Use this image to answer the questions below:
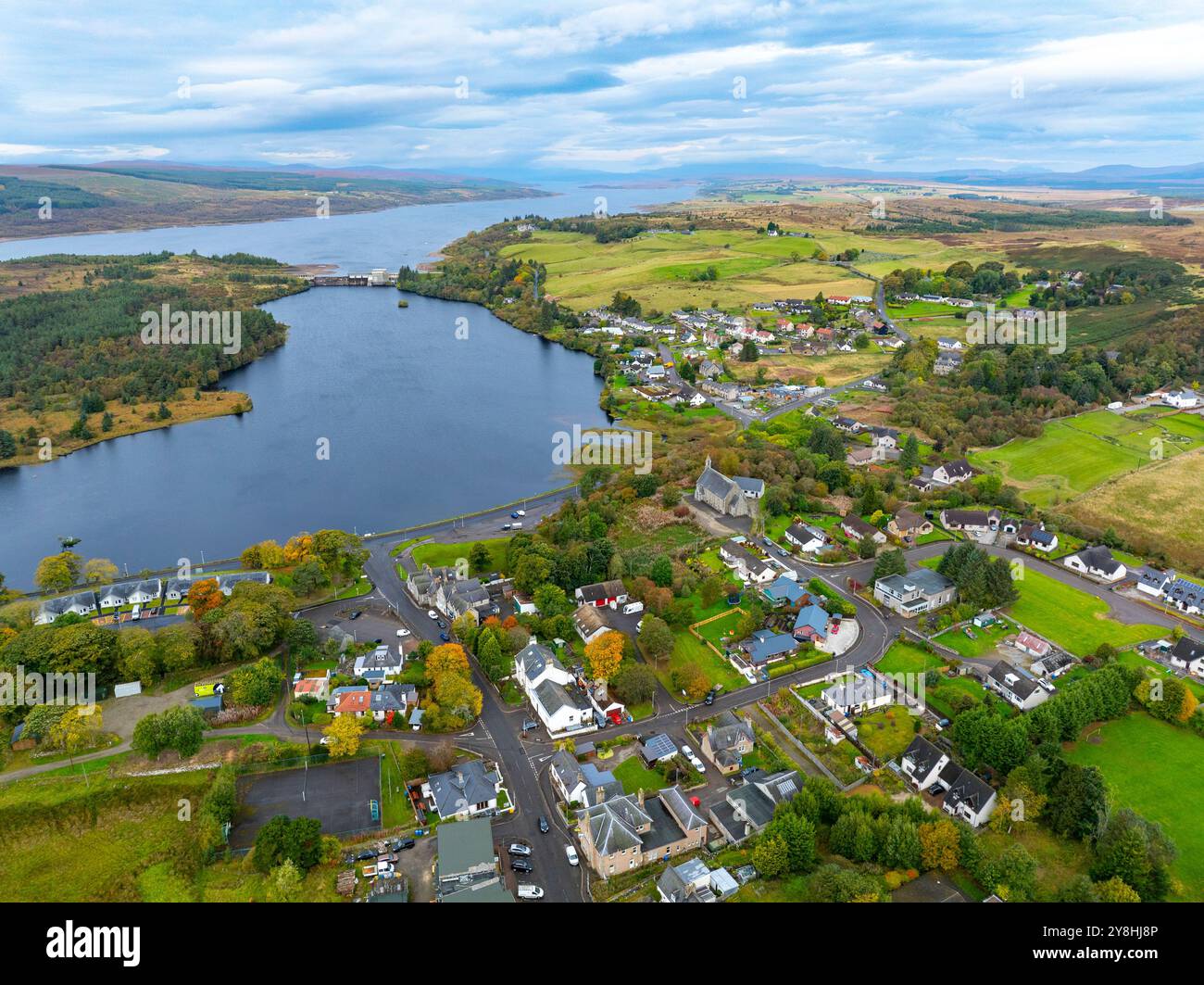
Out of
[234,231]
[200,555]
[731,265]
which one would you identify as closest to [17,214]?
[234,231]

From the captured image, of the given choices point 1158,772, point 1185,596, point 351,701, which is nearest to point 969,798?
point 1158,772

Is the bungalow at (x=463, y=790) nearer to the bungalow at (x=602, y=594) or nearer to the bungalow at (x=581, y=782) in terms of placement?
the bungalow at (x=581, y=782)

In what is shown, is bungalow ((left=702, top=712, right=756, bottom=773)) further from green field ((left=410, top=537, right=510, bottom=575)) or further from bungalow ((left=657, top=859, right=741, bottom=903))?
green field ((left=410, top=537, right=510, bottom=575))

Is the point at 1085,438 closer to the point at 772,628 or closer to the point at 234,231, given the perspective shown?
the point at 772,628

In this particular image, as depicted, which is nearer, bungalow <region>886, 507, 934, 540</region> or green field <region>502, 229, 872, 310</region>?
bungalow <region>886, 507, 934, 540</region>

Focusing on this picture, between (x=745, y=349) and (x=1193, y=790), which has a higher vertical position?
(x=745, y=349)

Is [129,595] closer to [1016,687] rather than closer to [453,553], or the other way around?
[453,553]

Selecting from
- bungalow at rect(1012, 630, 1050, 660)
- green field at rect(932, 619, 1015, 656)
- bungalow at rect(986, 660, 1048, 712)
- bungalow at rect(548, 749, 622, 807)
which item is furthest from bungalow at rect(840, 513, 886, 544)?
bungalow at rect(548, 749, 622, 807)
